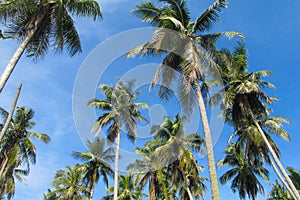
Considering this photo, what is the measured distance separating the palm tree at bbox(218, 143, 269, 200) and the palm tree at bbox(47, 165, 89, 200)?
16592mm

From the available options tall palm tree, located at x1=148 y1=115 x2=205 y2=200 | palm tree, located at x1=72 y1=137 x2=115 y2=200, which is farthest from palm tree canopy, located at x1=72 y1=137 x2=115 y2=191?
tall palm tree, located at x1=148 y1=115 x2=205 y2=200

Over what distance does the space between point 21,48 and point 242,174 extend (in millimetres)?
26088

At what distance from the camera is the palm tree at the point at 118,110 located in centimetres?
2661

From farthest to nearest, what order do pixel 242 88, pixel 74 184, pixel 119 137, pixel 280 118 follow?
pixel 74 184
pixel 119 137
pixel 280 118
pixel 242 88

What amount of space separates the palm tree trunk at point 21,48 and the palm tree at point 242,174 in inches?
910

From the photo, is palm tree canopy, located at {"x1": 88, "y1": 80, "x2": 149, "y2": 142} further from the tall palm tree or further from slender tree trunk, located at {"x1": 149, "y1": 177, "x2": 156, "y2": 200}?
slender tree trunk, located at {"x1": 149, "y1": 177, "x2": 156, "y2": 200}

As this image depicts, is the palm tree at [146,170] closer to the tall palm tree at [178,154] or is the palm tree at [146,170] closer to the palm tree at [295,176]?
the tall palm tree at [178,154]

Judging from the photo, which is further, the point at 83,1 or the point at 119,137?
the point at 119,137

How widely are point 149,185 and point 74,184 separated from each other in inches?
444

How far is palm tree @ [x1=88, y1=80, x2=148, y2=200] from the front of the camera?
26.6m

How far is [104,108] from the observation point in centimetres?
2800

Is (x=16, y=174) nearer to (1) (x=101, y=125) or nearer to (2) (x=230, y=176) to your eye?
(1) (x=101, y=125)

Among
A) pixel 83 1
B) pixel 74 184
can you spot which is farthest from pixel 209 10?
pixel 74 184

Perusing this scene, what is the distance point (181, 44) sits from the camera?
44.3ft
